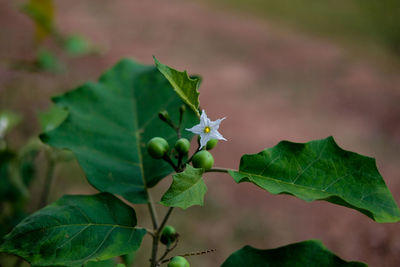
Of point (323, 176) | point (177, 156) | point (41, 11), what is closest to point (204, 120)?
point (177, 156)

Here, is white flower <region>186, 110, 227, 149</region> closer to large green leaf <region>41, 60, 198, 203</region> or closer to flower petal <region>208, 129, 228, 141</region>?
flower petal <region>208, 129, 228, 141</region>

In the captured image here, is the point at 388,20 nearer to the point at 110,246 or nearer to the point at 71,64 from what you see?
the point at 71,64

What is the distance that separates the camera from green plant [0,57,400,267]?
39.8 inches

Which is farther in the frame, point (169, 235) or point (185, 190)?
point (169, 235)

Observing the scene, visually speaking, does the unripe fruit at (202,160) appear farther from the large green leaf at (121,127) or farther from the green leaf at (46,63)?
the green leaf at (46,63)

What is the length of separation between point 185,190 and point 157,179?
41 cm

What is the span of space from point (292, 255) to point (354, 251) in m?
2.57

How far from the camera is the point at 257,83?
20.2 ft

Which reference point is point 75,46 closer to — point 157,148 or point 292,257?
point 157,148

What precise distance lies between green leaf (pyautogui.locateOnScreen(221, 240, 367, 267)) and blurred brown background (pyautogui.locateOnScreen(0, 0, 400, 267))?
1.85 meters

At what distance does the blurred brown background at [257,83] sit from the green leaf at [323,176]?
2057mm

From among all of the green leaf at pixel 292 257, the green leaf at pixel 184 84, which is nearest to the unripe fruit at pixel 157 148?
the green leaf at pixel 184 84

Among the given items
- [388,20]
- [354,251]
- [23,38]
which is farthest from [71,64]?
[388,20]

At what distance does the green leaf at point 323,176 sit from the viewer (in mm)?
1008
